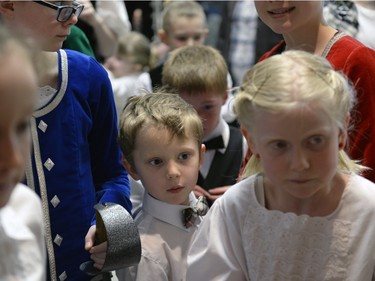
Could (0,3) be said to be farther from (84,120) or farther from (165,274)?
(165,274)

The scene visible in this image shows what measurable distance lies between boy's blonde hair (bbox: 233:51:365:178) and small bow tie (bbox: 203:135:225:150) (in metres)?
1.35

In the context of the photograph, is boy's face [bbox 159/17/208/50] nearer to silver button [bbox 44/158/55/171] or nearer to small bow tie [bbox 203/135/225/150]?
small bow tie [bbox 203/135/225/150]

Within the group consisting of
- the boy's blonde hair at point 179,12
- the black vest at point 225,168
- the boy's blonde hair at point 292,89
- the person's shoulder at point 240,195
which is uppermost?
the boy's blonde hair at point 292,89

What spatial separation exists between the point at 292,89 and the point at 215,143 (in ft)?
5.09

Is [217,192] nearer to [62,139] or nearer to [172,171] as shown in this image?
[172,171]

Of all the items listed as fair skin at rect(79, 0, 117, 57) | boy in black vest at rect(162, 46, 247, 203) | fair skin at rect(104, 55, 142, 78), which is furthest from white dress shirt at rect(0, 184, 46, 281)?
fair skin at rect(104, 55, 142, 78)

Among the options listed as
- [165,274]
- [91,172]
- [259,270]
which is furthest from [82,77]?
[259,270]

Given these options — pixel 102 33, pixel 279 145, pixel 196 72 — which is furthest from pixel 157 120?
pixel 102 33

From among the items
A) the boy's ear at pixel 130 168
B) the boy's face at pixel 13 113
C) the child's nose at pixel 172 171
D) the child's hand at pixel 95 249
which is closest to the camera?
the boy's face at pixel 13 113

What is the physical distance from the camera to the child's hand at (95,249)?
2.58 meters

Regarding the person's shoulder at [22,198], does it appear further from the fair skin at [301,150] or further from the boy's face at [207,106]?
the boy's face at [207,106]

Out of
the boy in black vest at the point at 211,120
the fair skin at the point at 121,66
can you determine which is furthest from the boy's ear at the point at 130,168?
the fair skin at the point at 121,66

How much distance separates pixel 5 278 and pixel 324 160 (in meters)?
0.92

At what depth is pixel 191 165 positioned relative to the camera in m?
2.98
